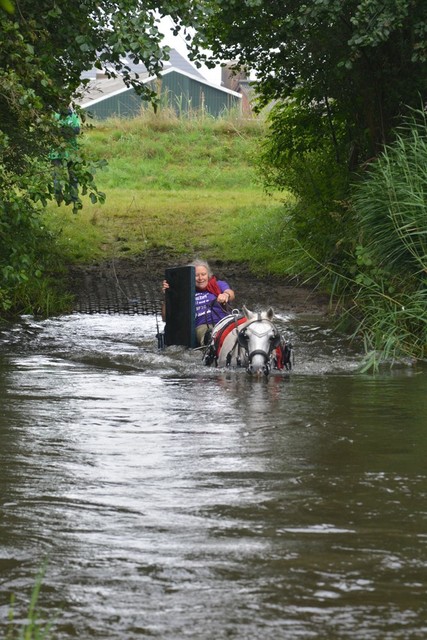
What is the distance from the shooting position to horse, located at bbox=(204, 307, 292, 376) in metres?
13.1

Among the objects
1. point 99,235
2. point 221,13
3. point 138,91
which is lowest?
point 99,235

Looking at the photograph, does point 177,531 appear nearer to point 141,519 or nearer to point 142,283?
point 141,519

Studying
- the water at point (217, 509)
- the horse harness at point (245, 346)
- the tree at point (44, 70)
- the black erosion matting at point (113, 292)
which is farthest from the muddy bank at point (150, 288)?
the water at point (217, 509)

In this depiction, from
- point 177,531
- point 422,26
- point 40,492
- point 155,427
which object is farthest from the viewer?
point 422,26

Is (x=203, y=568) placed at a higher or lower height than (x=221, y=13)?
lower

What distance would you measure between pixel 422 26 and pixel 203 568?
11578 millimetres

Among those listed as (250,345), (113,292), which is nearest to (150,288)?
(113,292)

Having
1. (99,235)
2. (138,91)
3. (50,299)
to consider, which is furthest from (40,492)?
(99,235)

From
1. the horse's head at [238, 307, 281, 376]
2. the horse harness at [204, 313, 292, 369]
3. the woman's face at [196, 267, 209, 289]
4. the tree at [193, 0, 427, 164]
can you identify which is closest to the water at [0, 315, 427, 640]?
the horse's head at [238, 307, 281, 376]

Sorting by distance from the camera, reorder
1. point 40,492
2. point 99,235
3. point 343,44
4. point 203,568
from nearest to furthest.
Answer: point 203,568, point 40,492, point 343,44, point 99,235

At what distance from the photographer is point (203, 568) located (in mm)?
5688

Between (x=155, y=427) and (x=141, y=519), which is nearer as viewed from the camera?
(x=141, y=519)

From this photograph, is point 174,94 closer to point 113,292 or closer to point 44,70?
point 113,292

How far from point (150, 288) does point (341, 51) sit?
20.4 ft
